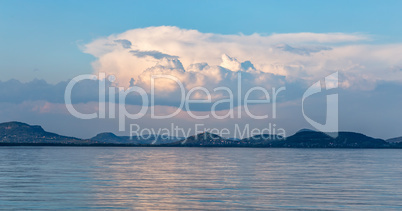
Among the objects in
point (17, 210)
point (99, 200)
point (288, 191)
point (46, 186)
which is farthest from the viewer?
point (46, 186)

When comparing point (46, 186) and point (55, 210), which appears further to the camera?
point (46, 186)

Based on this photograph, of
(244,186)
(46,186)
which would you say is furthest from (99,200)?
(244,186)

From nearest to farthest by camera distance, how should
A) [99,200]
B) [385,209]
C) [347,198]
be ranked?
[385,209]
[99,200]
[347,198]

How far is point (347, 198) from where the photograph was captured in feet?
138

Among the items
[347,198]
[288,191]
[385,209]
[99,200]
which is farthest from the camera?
[288,191]

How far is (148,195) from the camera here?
4244 centimetres

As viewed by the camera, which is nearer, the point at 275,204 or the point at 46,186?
the point at 275,204

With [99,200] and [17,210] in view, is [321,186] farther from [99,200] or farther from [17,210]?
[17,210]

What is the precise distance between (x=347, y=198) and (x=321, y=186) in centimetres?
1018

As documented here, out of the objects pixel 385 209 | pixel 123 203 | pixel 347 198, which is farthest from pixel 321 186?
pixel 123 203

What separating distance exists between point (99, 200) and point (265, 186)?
1911 centimetres

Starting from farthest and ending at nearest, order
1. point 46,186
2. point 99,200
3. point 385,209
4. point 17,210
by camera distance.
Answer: point 46,186
point 99,200
point 385,209
point 17,210

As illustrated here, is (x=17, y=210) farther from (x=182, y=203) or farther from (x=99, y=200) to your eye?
(x=182, y=203)

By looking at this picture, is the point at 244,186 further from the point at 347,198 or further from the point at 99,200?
the point at 99,200
